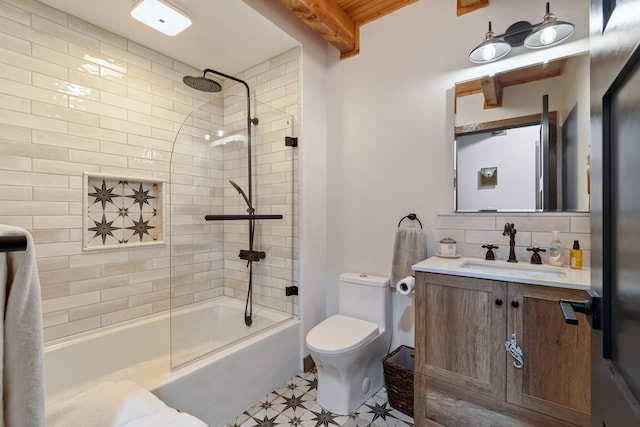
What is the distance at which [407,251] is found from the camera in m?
2.02

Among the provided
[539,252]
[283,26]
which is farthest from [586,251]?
[283,26]

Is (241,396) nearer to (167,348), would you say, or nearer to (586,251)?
(167,348)

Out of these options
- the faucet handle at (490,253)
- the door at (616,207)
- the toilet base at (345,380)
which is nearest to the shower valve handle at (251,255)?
the toilet base at (345,380)

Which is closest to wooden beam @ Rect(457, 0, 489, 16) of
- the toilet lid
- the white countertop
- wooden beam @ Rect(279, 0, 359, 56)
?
wooden beam @ Rect(279, 0, 359, 56)

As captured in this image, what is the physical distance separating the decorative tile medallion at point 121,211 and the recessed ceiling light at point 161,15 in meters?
1.09

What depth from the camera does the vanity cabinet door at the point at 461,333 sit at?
1.37 metres

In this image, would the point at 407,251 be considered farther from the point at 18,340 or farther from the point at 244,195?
the point at 18,340

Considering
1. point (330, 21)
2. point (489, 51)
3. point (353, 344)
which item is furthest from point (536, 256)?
point (330, 21)

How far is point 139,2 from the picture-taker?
1.70m

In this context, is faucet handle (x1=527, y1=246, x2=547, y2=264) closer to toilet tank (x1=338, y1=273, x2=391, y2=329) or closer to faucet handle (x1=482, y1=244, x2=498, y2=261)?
faucet handle (x1=482, y1=244, x2=498, y2=261)

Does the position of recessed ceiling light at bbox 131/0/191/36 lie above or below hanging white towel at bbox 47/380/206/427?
above

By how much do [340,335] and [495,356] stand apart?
86 centimetres

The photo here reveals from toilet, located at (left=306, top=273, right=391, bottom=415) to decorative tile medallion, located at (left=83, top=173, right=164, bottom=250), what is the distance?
5.15 feet

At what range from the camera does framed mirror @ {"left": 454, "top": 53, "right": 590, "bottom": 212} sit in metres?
1.57
